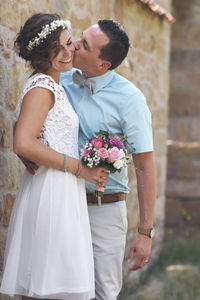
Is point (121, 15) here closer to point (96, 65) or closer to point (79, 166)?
point (96, 65)

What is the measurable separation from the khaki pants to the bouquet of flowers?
16.3 inches

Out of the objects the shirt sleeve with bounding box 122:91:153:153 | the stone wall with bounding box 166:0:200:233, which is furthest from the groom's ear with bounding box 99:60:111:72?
the stone wall with bounding box 166:0:200:233

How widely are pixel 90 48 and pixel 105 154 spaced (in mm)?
709

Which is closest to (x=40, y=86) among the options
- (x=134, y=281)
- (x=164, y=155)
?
(x=134, y=281)

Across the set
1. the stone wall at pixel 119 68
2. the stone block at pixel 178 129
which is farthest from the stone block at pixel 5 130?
the stone block at pixel 178 129

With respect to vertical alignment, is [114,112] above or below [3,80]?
below

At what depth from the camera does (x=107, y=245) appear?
115 inches

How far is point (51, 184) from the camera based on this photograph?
2518 millimetres

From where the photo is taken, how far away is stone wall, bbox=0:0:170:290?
3.28 m

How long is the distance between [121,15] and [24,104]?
2517 mm

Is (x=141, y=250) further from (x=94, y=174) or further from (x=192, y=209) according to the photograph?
(x=192, y=209)

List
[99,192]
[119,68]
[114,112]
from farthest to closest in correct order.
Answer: [119,68], [114,112], [99,192]

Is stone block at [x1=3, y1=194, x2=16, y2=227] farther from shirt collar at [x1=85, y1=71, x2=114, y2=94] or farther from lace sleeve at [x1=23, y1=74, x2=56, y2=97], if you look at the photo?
lace sleeve at [x1=23, y1=74, x2=56, y2=97]

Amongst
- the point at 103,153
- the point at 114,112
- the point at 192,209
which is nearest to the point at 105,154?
the point at 103,153
